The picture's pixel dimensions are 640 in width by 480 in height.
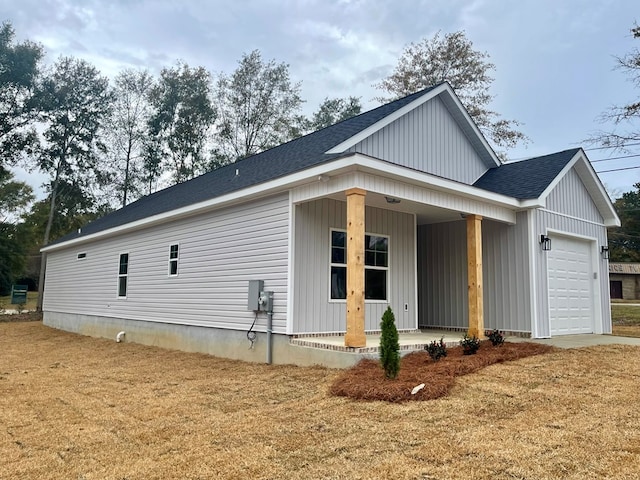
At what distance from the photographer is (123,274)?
1310 centimetres

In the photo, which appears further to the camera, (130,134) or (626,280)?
(626,280)

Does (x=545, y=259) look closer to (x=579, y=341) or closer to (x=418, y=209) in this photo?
(x=579, y=341)

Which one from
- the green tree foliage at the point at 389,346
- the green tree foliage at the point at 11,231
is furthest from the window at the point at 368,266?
the green tree foliage at the point at 11,231

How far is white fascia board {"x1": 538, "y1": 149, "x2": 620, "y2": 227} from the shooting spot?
32.3ft

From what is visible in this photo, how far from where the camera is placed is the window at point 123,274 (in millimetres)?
13023

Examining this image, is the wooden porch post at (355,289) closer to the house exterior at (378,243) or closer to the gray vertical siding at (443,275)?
the house exterior at (378,243)

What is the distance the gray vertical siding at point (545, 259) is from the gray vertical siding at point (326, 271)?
8.02ft

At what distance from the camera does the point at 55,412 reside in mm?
5270

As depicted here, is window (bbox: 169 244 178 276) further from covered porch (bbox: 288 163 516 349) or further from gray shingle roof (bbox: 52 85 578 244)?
covered porch (bbox: 288 163 516 349)

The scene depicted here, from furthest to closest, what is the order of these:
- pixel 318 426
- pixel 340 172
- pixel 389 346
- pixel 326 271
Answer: pixel 326 271 → pixel 340 172 → pixel 389 346 → pixel 318 426

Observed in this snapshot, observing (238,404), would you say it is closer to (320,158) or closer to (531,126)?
(320,158)

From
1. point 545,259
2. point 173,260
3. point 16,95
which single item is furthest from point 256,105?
point 545,259

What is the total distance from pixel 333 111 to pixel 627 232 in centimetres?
2697

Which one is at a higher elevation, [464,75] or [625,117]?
[464,75]
